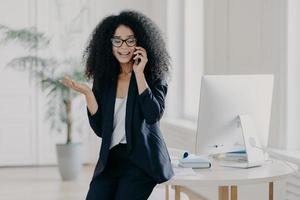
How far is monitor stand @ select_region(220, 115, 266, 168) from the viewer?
244cm

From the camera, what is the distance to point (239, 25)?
405cm

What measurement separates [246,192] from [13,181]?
8.73 ft

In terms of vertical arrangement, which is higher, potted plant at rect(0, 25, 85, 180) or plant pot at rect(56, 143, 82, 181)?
potted plant at rect(0, 25, 85, 180)

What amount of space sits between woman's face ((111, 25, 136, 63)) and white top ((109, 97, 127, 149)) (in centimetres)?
16

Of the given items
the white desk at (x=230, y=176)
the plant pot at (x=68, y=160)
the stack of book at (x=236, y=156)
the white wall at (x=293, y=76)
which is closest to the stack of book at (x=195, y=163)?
the white desk at (x=230, y=176)

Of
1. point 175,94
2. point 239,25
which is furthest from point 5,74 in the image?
point 239,25

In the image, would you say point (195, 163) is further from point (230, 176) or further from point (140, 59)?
point (140, 59)

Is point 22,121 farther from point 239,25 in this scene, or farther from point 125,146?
point 125,146

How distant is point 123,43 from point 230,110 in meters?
0.65

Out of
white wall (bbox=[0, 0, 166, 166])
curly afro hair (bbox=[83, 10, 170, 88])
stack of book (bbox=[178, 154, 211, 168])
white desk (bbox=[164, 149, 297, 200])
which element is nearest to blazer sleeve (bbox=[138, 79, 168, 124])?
curly afro hair (bbox=[83, 10, 170, 88])

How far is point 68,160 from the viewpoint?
217 inches

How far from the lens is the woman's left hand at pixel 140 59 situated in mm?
2021

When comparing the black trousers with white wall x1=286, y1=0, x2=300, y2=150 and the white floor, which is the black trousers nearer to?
white wall x1=286, y1=0, x2=300, y2=150

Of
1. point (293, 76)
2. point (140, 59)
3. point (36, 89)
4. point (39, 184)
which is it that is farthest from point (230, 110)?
point (36, 89)
